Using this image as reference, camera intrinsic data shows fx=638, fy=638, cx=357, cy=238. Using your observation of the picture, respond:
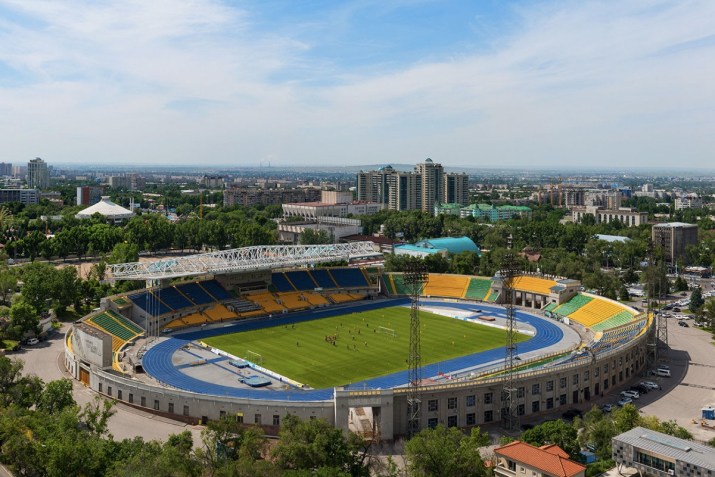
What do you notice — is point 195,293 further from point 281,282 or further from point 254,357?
point 254,357

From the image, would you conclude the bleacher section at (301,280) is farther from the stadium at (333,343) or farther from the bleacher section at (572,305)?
the bleacher section at (572,305)

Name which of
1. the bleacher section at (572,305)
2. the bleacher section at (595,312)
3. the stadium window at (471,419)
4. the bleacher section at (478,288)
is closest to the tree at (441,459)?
the stadium window at (471,419)

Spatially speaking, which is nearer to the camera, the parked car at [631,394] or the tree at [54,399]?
the tree at [54,399]

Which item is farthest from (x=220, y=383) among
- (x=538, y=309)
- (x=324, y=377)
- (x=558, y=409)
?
(x=538, y=309)

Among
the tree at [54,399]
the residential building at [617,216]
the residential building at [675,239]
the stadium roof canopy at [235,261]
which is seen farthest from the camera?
the residential building at [617,216]

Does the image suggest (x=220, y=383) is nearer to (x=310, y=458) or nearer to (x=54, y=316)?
(x=310, y=458)

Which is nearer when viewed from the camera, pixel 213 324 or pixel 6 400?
pixel 6 400

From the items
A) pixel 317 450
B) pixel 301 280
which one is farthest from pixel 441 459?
pixel 301 280
